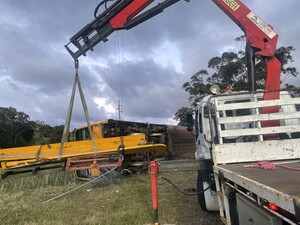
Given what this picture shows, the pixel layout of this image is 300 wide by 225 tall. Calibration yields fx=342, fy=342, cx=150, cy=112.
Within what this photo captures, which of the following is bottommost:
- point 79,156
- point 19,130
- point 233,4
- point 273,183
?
point 273,183

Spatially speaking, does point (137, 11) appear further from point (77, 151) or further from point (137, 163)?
point (137, 163)

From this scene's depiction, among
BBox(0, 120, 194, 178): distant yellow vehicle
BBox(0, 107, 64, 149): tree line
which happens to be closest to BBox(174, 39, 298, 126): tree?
BBox(0, 120, 194, 178): distant yellow vehicle

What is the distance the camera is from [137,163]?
38.6 feet

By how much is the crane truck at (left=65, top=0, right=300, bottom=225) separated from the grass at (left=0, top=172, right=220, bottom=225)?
695mm

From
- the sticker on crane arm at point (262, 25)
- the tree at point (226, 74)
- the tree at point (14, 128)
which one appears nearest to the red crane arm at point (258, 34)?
the sticker on crane arm at point (262, 25)

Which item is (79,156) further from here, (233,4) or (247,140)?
(233,4)

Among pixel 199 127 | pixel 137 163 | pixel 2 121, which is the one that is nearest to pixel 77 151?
pixel 137 163

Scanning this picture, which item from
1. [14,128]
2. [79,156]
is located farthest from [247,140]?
[14,128]

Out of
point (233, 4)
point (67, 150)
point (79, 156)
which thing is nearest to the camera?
point (233, 4)

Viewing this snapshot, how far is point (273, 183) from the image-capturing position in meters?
2.79

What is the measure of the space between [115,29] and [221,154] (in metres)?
4.77

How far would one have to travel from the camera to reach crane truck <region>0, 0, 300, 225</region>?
2.77m

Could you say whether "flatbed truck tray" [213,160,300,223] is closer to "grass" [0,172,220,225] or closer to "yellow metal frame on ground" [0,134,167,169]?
"grass" [0,172,220,225]

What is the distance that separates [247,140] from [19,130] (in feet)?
201
